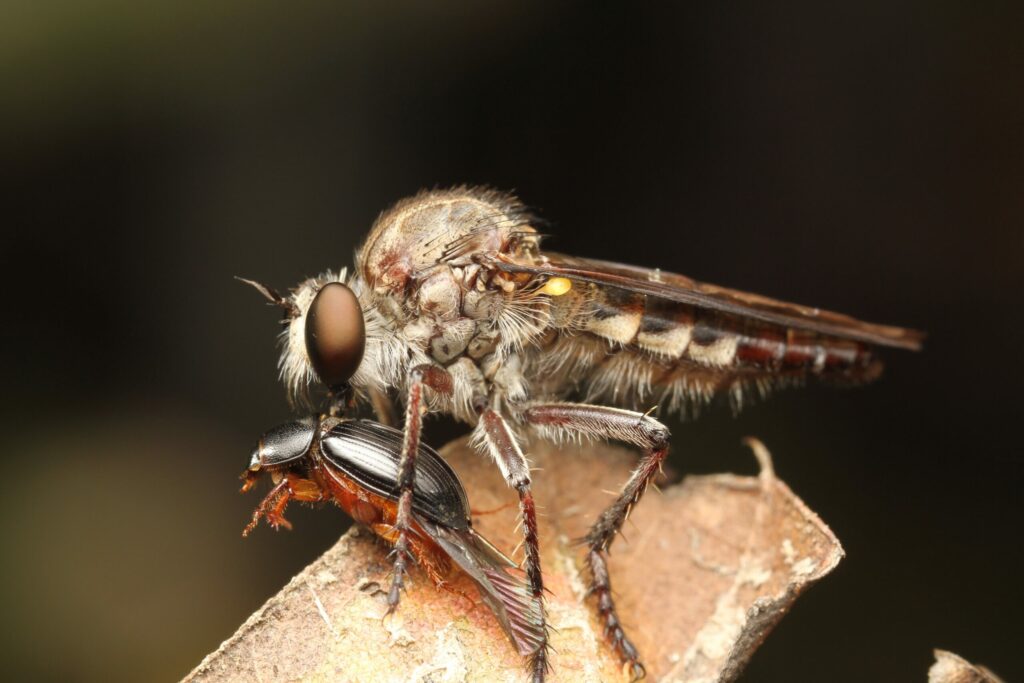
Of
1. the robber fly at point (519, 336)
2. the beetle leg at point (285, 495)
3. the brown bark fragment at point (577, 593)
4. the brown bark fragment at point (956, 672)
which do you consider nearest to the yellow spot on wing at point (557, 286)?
the robber fly at point (519, 336)

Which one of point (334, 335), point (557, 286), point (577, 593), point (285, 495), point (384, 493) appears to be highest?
point (557, 286)

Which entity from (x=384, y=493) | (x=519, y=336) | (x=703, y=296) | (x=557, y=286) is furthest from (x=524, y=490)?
(x=703, y=296)

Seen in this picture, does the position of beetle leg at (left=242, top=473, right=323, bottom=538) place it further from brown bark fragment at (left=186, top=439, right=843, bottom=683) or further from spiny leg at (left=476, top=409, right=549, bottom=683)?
spiny leg at (left=476, top=409, right=549, bottom=683)

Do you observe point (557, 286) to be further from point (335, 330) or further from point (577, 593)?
point (577, 593)

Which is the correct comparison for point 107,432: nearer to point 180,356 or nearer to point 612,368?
point 180,356

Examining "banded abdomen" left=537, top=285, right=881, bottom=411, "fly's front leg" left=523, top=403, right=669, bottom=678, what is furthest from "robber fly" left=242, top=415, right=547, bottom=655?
"banded abdomen" left=537, top=285, right=881, bottom=411

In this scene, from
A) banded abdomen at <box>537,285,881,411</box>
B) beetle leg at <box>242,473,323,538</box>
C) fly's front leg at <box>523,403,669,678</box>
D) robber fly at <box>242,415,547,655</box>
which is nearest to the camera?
robber fly at <box>242,415,547,655</box>
